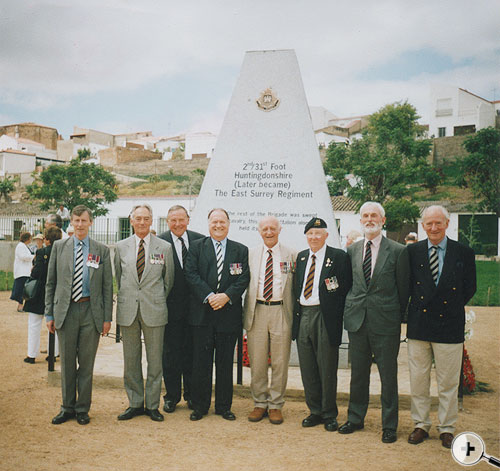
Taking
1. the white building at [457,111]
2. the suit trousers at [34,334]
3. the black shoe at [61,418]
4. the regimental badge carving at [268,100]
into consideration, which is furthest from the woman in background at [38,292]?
the white building at [457,111]

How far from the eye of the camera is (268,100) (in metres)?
5.96

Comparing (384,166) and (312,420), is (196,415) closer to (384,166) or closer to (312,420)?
(312,420)

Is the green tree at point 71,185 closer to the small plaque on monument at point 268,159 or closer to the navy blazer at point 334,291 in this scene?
the small plaque on monument at point 268,159

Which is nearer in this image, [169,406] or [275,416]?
[275,416]

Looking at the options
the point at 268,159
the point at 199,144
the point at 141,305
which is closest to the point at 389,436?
the point at 141,305

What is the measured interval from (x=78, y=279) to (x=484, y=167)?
2456 centimetres

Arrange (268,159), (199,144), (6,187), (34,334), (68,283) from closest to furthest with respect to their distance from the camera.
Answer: (68,283) → (268,159) → (34,334) → (6,187) → (199,144)

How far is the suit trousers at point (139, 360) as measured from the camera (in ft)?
14.3

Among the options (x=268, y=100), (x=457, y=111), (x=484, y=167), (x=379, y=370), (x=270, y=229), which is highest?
(x=457, y=111)

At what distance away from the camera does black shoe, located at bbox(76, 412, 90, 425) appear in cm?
423

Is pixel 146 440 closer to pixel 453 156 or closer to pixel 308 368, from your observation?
pixel 308 368

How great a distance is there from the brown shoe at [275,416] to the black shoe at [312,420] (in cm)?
21

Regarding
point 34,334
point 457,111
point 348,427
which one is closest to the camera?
point 348,427

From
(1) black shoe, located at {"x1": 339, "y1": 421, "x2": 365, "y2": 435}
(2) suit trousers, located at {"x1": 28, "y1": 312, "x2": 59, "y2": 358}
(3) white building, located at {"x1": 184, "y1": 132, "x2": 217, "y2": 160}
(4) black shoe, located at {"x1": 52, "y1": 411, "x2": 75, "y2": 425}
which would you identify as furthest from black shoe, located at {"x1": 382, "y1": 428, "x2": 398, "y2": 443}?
(3) white building, located at {"x1": 184, "y1": 132, "x2": 217, "y2": 160}
